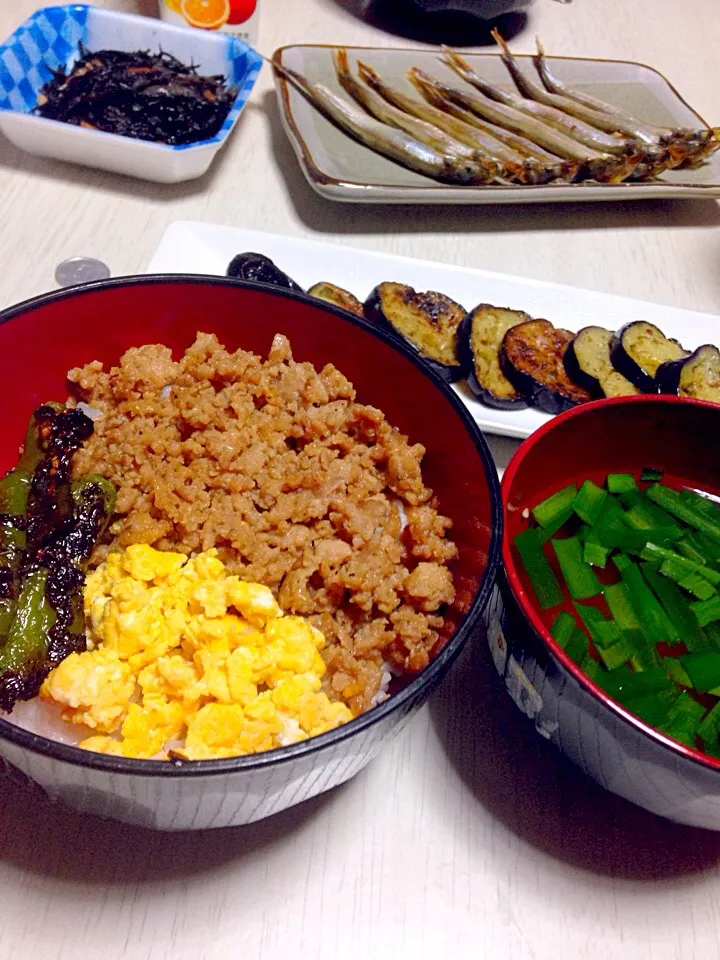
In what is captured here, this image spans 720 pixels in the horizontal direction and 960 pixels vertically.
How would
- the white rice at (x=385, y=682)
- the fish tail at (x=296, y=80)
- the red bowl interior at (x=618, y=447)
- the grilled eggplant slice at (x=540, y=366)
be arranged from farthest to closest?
the fish tail at (x=296, y=80), the grilled eggplant slice at (x=540, y=366), the red bowl interior at (x=618, y=447), the white rice at (x=385, y=682)

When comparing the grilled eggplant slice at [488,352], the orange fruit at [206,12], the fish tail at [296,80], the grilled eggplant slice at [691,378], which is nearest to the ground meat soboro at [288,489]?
the grilled eggplant slice at [488,352]

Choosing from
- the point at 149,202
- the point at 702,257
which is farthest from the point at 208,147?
the point at 702,257

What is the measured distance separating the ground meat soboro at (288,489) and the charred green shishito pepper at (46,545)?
0.15ft

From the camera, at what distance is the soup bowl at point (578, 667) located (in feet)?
2.73

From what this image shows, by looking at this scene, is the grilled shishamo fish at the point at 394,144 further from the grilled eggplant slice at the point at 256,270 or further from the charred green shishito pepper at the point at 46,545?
the charred green shishito pepper at the point at 46,545

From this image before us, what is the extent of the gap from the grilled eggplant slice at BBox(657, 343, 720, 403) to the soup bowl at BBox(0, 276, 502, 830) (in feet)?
2.38

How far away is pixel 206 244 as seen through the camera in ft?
5.65

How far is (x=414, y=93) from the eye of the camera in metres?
2.47

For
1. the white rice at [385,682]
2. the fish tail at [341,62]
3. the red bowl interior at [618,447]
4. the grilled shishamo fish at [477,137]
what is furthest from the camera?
the fish tail at [341,62]

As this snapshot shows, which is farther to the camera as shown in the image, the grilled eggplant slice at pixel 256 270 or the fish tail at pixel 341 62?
the fish tail at pixel 341 62

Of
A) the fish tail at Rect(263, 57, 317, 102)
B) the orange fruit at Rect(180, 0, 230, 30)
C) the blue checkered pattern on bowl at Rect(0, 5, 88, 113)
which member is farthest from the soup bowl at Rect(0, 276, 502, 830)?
the orange fruit at Rect(180, 0, 230, 30)

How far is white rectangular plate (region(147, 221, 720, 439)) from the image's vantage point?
1721 millimetres

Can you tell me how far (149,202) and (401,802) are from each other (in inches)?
64.9

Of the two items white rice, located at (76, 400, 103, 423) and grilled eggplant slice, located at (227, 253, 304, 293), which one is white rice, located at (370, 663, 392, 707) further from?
grilled eggplant slice, located at (227, 253, 304, 293)
